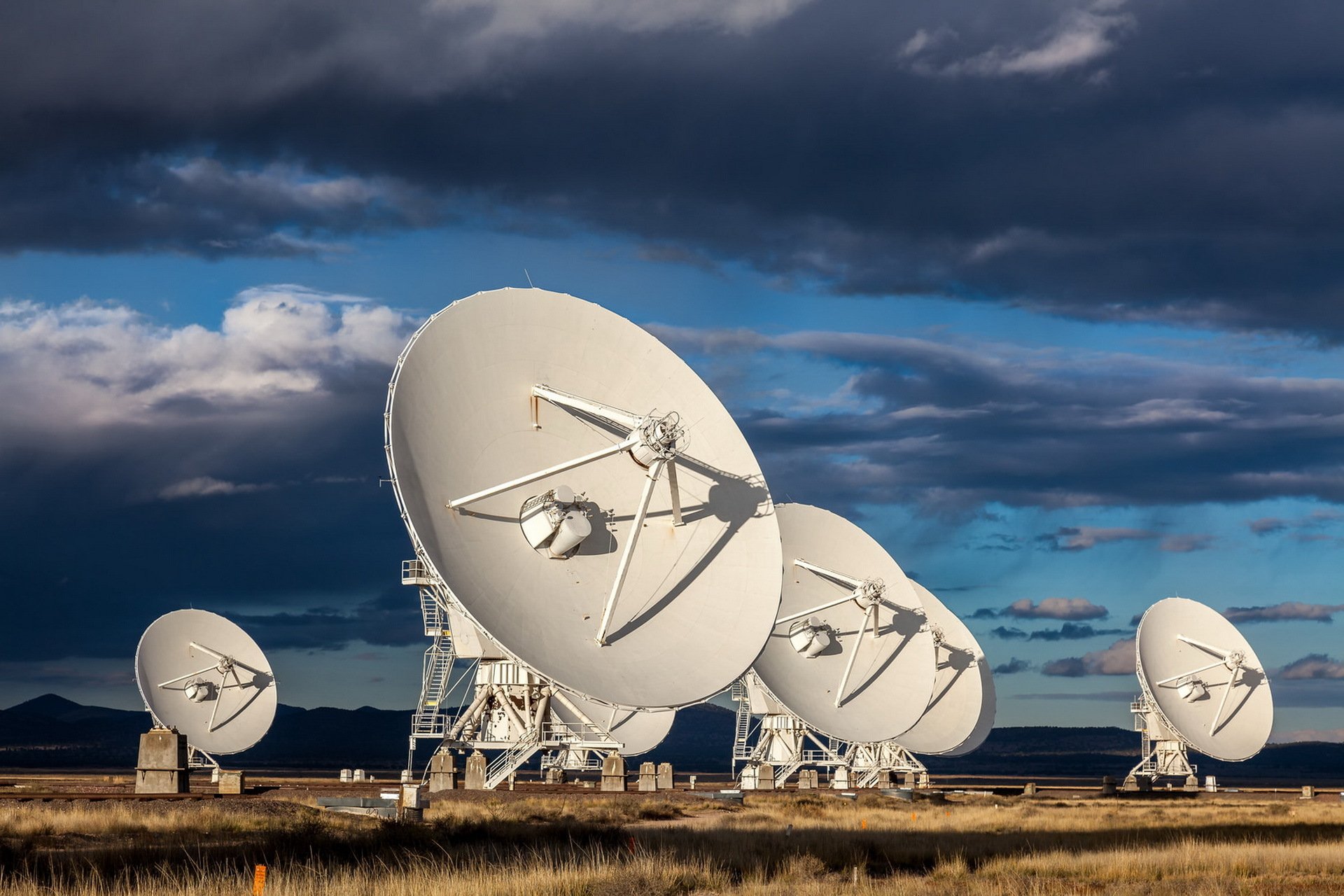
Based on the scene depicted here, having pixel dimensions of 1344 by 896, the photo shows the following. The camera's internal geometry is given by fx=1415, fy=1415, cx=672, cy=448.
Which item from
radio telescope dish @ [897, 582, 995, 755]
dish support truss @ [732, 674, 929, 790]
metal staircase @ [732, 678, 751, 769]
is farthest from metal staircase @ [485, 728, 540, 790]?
radio telescope dish @ [897, 582, 995, 755]

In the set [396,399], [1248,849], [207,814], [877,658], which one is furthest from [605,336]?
[877,658]

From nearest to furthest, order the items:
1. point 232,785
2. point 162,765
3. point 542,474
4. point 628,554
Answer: point 628,554 → point 542,474 → point 162,765 → point 232,785

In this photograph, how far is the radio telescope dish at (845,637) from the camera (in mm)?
57500

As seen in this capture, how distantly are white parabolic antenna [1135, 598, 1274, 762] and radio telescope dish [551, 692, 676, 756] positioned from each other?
24.9 metres

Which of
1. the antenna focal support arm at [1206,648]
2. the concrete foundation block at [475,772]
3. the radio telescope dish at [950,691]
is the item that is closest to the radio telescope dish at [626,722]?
the concrete foundation block at [475,772]

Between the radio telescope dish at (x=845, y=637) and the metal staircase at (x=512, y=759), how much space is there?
35.3ft

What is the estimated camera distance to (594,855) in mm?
24844

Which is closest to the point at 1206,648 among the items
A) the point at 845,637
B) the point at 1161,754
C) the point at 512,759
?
the point at 1161,754

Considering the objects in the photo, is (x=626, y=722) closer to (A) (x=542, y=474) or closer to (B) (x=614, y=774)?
(B) (x=614, y=774)

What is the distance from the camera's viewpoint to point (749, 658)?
3419 centimetres

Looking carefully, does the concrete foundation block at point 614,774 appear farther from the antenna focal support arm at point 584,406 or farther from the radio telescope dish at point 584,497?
the antenna focal support arm at point 584,406

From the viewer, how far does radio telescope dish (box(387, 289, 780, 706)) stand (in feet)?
105

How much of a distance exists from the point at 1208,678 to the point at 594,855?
58.0 metres

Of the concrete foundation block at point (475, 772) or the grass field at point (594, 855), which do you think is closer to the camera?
the grass field at point (594, 855)
